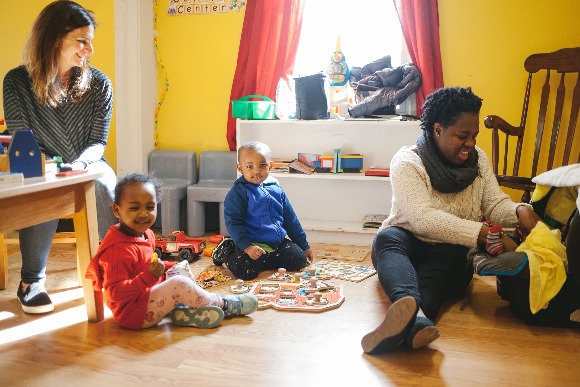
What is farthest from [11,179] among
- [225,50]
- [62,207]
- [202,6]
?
[202,6]

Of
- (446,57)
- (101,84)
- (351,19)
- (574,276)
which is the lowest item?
(574,276)

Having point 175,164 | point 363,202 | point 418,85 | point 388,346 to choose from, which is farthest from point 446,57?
point 388,346

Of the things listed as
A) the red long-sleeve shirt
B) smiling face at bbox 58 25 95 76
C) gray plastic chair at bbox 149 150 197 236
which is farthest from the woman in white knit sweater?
gray plastic chair at bbox 149 150 197 236

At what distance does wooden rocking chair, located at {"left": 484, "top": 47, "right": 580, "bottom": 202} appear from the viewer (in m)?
2.96

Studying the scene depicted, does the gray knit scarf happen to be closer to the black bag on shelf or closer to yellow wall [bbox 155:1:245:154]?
the black bag on shelf

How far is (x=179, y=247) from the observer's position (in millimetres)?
2887

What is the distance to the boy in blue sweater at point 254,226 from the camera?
8.52ft

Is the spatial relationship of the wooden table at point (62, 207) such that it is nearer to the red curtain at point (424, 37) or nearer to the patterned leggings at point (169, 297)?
the patterned leggings at point (169, 297)

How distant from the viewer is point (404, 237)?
7.25 feet

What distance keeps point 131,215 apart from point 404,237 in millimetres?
1029

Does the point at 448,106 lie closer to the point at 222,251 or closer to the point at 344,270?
the point at 344,270

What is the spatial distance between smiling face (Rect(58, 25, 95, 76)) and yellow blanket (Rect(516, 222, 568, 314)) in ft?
5.99

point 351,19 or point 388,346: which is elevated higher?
point 351,19

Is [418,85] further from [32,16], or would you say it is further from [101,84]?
[32,16]
